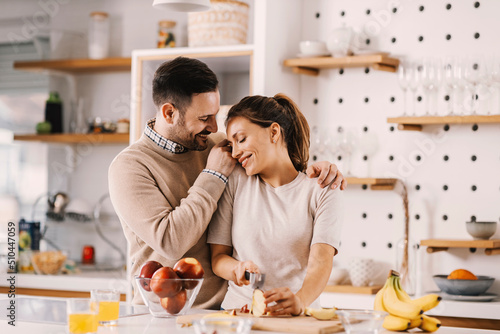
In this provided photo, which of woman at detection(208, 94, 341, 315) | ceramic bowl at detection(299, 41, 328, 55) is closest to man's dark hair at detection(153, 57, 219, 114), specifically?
woman at detection(208, 94, 341, 315)

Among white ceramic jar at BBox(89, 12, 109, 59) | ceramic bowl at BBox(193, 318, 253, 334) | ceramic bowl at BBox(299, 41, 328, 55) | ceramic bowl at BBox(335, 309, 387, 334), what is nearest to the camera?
ceramic bowl at BBox(193, 318, 253, 334)

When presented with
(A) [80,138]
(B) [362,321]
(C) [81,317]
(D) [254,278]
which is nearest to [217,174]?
(D) [254,278]

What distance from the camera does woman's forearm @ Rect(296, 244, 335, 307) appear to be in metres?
2.02

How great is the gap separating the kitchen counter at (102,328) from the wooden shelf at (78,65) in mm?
2566

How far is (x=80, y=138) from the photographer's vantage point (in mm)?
4535

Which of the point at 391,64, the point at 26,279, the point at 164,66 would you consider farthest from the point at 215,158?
the point at 26,279

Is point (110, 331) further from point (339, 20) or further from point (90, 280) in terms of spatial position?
point (339, 20)

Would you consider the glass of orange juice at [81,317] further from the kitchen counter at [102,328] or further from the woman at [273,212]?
the woman at [273,212]

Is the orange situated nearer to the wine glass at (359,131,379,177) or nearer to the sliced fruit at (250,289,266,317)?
the wine glass at (359,131,379,177)

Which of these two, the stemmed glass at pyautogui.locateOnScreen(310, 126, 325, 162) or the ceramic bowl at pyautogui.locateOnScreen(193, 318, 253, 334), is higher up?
the stemmed glass at pyautogui.locateOnScreen(310, 126, 325, 162)

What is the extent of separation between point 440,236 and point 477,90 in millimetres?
751

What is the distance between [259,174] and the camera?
2.27 meters

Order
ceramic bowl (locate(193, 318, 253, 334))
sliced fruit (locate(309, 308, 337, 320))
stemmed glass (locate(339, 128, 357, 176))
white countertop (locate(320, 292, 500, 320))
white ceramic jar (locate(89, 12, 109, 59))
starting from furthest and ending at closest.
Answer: white ceramic jar (locate(89, 12, 109, 59)), stemmed glass (locate(339, 128, 357, 176)), white countertop (locate(320, 292, 500, 320)), sliced fruit (locate(309, 308, 337, 320)), ceramic bowl (locate(193, 318, 253, 334))

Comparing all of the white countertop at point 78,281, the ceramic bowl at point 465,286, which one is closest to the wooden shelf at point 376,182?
the ceramic bowl at point 465,286
